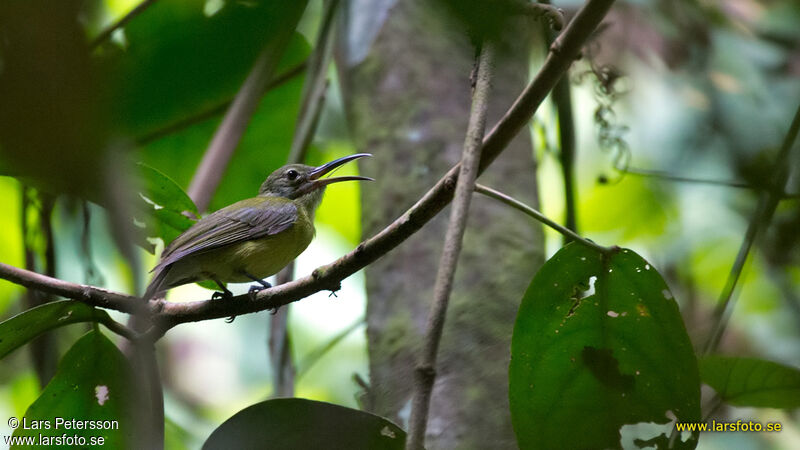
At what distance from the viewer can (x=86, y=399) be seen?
2.60m

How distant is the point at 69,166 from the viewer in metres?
0.76

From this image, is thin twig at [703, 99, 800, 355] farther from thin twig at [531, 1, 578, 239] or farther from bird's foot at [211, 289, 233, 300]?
bird's foot at [211, 289, 233, 300]

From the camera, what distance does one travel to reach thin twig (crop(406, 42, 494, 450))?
1.37 metres

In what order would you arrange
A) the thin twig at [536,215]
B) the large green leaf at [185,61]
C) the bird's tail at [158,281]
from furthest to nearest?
the bird's tail at [158,281] → the thin twig at [536,215] → the large green leaf at [185,61]

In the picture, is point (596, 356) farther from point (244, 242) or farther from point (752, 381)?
point (244, 242)

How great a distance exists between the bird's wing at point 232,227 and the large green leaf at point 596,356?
5.32 feet

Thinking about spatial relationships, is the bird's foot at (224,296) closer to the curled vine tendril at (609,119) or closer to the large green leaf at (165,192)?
the large green leaf at (165,192)

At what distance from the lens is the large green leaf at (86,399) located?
2.57 meters

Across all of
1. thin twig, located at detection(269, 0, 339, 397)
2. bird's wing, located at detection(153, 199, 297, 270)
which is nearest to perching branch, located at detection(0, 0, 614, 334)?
Result: bird's wing, located at detection(153, 199, 297, 270)

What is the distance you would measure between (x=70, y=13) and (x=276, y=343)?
2.97 m

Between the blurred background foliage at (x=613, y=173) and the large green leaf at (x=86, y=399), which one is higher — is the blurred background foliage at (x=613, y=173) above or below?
above

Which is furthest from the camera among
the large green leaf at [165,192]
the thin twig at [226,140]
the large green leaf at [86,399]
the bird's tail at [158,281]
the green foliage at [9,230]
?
the green foliage at [9,230]

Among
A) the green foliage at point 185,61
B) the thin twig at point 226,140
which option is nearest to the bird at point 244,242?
the thin twig at point 226,140

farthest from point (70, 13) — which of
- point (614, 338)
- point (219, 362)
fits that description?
point (219, 362)
